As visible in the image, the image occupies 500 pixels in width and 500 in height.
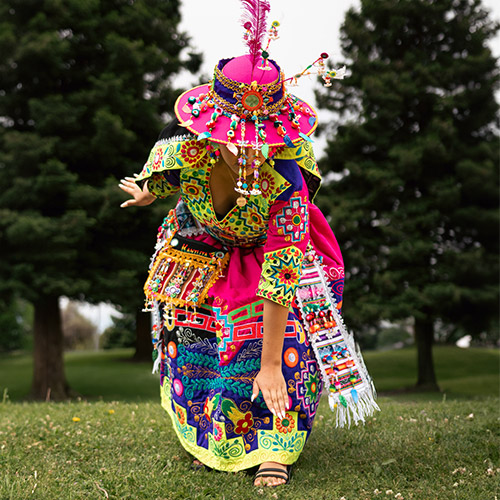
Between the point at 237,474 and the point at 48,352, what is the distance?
11931 millimetres

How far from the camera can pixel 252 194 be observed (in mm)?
2885

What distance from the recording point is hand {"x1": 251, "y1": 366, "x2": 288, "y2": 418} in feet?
9.92

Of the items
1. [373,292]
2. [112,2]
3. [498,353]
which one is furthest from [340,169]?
[498,353]

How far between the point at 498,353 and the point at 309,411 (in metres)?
21.1

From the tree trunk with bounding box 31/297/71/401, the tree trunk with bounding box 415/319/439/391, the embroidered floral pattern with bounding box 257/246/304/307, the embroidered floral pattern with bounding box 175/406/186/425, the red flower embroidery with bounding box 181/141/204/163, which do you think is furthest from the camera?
the tree trunk with bounding box 415/319/439/391

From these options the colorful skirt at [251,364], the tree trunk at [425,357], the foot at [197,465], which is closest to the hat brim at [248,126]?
the colorful skirt at [251,364]

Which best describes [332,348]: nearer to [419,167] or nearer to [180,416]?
[180,416]

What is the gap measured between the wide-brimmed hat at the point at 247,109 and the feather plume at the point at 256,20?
7cm

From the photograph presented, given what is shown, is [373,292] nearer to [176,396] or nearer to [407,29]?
[407,29]

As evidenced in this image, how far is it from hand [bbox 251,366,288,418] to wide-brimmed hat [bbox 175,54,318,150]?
121 centimetres

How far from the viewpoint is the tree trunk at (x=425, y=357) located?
1581cm

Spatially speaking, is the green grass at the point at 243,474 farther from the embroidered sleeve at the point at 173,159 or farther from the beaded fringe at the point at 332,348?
the embroidered sleeve at the point at 173,159

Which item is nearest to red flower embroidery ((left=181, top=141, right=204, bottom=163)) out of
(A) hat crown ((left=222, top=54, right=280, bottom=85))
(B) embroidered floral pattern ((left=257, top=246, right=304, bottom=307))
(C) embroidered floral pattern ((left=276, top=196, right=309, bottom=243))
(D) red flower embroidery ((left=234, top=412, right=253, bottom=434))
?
(A) hat crown ((left=222, top=54, right=280, bottom=85))

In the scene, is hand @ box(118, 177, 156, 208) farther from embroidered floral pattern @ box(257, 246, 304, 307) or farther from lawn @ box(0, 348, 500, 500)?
lawn @ box(0, 348, 500, 500)
